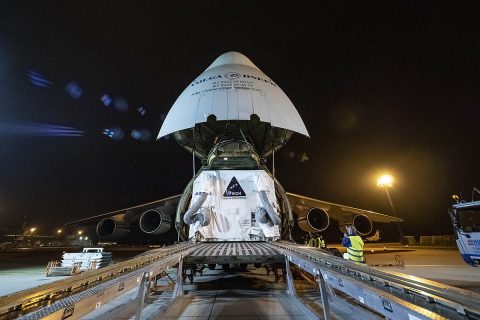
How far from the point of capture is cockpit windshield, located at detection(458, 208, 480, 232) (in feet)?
29.9

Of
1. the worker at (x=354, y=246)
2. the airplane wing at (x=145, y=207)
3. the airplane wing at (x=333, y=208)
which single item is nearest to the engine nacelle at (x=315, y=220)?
the airplane wing at (x=333, y=208)

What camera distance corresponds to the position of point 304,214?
1450 cm

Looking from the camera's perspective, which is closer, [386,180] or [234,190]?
[234,190]

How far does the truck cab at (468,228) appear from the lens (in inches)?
339

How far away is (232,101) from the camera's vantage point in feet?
Answer: 36.3

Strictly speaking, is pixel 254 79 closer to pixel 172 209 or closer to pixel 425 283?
pixel 172 209

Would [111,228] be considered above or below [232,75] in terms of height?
below

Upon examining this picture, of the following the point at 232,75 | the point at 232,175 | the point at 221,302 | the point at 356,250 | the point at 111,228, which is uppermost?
the point at 232,75

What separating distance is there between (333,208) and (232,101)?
9078mm

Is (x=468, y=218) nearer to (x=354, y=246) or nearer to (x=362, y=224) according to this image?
(x=362, y=224)

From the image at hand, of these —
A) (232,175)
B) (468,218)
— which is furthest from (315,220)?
(232,175)

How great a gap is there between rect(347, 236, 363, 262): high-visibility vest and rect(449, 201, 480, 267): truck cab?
590cm

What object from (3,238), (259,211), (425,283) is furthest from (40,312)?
(3,238)

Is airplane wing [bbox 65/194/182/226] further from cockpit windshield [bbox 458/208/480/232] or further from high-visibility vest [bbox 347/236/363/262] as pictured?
cockpit windshield [bbox 458/208/480/232]
